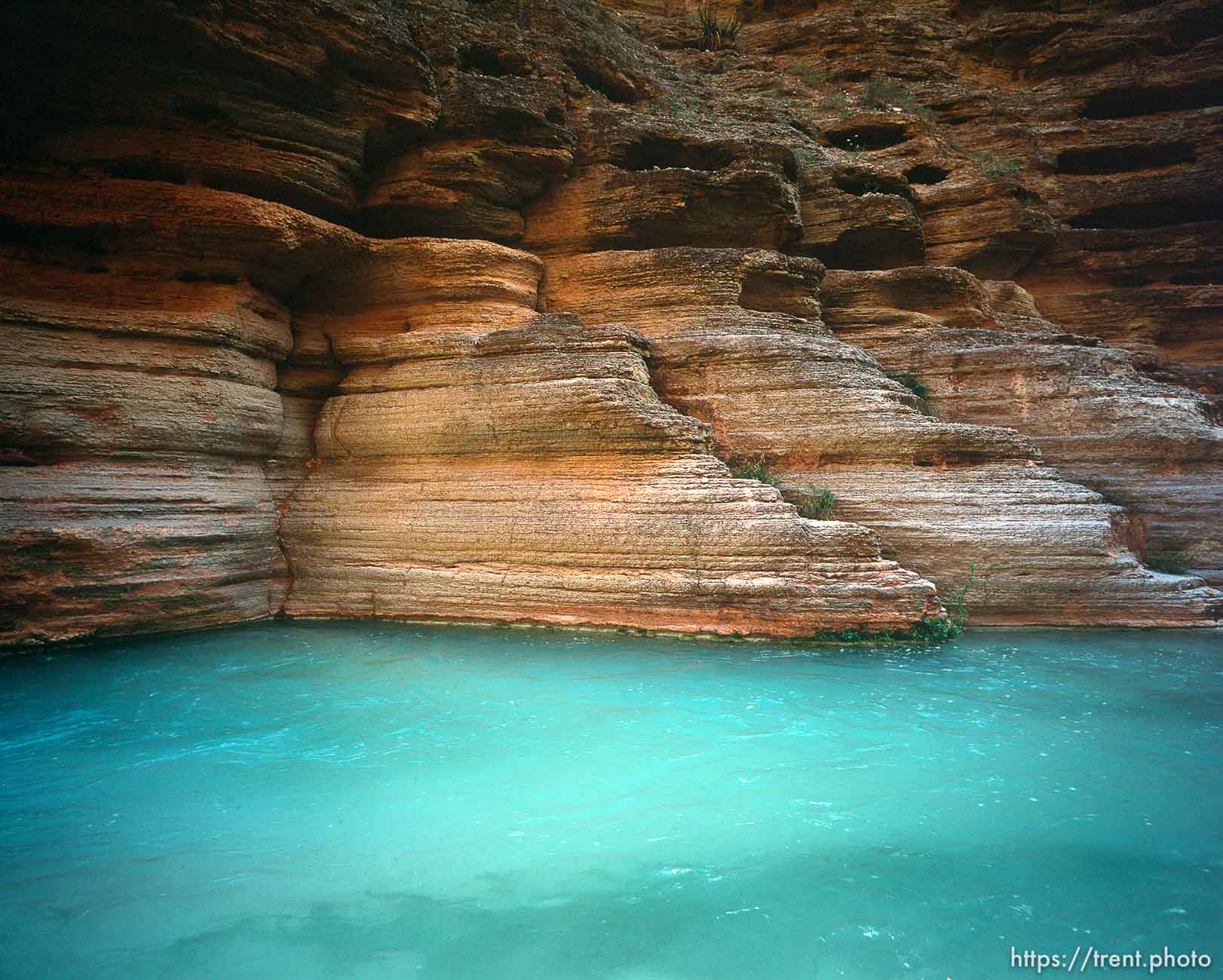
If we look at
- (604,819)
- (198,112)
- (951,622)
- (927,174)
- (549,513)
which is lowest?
(951,622)

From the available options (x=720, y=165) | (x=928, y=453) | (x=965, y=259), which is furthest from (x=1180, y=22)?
(x=928, y=453)

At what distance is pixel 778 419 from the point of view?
11.0 m

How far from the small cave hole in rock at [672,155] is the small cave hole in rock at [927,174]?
184 inches

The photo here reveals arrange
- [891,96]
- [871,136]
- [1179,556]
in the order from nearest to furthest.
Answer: [1179,556] → [871,136] → [891,96]

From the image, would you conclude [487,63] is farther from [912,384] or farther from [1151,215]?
[1151,215]

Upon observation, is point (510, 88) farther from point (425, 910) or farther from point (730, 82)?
point (425, 910)

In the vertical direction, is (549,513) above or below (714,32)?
below

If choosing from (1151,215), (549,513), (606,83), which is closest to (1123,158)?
(1151,215)

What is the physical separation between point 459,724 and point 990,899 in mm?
4031

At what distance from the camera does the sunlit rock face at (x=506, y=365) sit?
29.8 ft

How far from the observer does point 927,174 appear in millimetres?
15547

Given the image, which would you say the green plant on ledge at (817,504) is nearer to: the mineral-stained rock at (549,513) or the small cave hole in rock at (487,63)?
the mineral-stained rock at (549,513)

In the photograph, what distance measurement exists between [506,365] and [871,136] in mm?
10369

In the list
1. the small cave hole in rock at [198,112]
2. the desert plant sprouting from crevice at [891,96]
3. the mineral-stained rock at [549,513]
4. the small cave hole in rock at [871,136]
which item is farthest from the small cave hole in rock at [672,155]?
the small cave hole in rock at [198,112]
